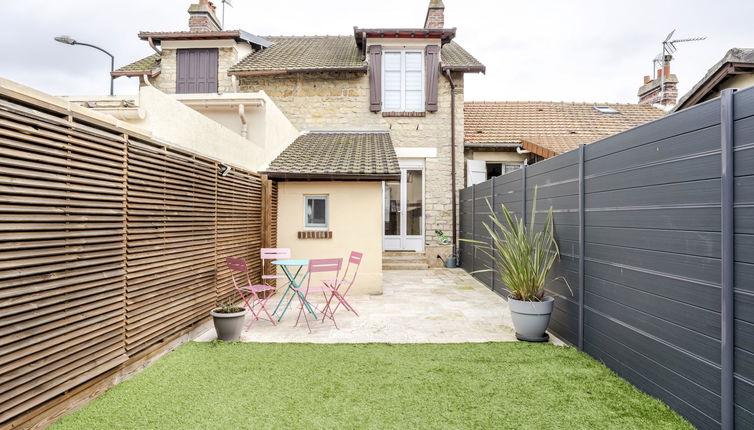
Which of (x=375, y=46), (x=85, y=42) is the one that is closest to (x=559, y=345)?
(x=375, y=46)

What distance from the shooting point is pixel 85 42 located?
28.6ft

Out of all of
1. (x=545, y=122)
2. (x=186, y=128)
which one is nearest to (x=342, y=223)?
(x=186, y=128)

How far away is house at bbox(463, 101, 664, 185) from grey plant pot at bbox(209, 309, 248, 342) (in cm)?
900

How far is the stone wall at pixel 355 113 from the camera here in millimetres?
11828

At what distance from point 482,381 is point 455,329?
1701 millimetres

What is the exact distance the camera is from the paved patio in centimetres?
481

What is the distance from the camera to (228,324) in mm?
4570

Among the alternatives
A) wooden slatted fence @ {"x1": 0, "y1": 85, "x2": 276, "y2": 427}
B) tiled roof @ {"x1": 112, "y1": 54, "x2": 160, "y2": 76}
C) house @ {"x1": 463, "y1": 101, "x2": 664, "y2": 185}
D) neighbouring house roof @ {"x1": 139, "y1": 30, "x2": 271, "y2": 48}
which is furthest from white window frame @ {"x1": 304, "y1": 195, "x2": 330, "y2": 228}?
tiled roof @ {"x1": 112, "y1": 54, "x2": 160, "y2": 76}

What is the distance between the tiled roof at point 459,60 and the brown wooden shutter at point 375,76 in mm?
1981

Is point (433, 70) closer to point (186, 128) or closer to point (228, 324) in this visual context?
point (186, 128)

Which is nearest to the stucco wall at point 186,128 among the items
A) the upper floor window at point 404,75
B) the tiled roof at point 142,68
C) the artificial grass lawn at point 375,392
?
the artificial grass lawn at point 375,392

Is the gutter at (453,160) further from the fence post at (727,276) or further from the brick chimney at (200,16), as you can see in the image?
the fence post at (727,276)

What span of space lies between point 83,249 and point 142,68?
11952 mm

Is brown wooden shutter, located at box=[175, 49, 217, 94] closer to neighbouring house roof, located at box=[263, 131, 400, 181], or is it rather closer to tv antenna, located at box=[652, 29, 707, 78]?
neighbouring house roof, located at box=[263, 131, 400, 181]
